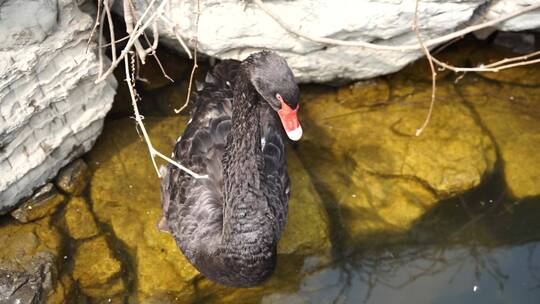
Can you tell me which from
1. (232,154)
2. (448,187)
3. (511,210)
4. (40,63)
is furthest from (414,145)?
(40,63)

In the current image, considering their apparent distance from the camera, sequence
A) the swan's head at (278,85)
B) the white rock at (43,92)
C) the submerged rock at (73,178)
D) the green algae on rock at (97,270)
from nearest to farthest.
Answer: the swan's head at (278,85) < the white rock at (43,92) < the green algae on rock at (97,270) < the submerged rock at (73,178)

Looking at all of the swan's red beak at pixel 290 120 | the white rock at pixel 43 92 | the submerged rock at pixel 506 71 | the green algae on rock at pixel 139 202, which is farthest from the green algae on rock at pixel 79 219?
the submerged rock at pixel 506 71

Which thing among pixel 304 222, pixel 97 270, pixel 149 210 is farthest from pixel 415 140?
pixel 97 270

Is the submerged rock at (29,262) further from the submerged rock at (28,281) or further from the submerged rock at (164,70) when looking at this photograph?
the submerged rock at (164,70)

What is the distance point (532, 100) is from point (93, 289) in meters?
2.19

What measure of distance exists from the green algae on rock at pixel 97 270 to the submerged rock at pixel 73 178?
27cm

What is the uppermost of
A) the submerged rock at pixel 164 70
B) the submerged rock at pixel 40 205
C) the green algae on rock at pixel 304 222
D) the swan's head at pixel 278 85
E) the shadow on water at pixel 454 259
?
the swan's head at pixel 278 85

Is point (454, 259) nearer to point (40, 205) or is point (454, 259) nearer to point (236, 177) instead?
point (236, 177)

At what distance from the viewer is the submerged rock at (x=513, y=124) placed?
3080 millimetres

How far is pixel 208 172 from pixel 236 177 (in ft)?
0.89

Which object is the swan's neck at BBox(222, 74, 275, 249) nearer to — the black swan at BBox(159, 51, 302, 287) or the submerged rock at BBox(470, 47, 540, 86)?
the black swan at BBox(159, 51, 302, 287)

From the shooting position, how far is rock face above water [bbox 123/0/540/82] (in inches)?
115

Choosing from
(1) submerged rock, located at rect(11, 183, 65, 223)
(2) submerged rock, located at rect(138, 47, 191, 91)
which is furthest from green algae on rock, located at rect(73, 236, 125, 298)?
(2) submerged rock, located at rect(138, 47, 191, 91)

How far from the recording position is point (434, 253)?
293 cm
